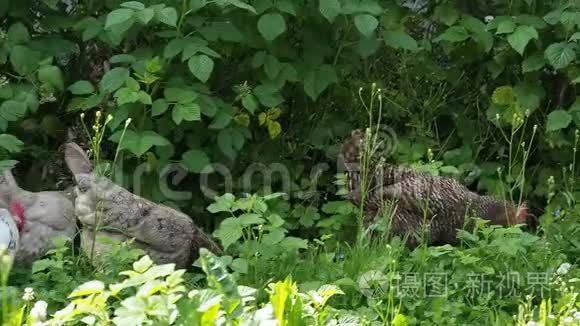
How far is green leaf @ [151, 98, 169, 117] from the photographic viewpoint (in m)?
4.15

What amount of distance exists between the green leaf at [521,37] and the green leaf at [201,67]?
1.39 metres

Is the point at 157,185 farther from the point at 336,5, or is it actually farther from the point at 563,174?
the point at 563,174

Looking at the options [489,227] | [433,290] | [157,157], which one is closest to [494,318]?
[433,290]

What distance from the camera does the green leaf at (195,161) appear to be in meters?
4.32

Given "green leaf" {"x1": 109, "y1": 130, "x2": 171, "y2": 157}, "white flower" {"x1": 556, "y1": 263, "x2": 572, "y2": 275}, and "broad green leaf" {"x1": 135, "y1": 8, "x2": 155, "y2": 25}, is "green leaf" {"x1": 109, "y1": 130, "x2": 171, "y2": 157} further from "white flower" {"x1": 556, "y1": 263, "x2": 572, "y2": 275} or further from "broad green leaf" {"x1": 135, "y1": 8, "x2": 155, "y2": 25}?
"white flower" {"x1": 556, "y1": 263, "x2": 572, "y2": 275}

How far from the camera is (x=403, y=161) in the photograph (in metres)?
4.79

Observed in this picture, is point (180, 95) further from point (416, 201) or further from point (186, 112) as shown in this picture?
point (416, 201)

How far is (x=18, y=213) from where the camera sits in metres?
3.87

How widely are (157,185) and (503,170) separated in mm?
1718

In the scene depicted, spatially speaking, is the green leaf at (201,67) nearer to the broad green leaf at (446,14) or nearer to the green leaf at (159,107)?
the green leaf at (159,107)

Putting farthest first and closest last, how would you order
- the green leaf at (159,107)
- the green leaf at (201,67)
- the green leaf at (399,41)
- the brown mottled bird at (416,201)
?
1. the green leaf at (399,41)
2. the brown mottled bird at (416,201)
3. the green leaf at (159,107)
4. the green leaf at (201,67)

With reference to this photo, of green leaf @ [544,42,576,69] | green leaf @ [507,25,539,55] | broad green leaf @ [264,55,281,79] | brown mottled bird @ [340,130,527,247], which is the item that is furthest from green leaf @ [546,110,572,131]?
broad green leaf @ [264,55,281,79]

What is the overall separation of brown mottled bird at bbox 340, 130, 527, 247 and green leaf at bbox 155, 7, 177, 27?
36.8 inches

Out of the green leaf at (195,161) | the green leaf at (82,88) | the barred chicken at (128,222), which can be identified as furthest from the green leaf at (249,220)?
the green leaf at (82,88)
